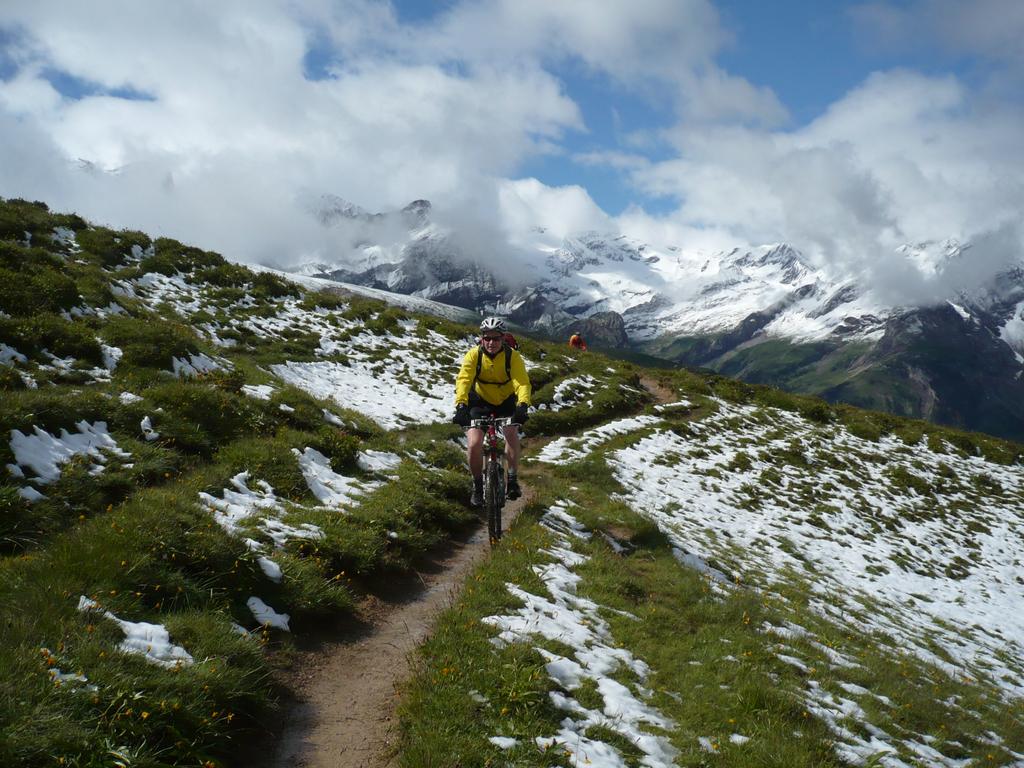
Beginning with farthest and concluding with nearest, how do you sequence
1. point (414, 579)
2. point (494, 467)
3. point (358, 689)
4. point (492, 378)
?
point (492, 378), point (494, 467), point (414, 579), point (358, 689)

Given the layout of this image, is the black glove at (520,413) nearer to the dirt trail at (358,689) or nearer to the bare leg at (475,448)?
the bare leg at (475,448)

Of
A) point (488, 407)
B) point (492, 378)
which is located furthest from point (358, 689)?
point (492, 378)

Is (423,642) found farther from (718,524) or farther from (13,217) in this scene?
(13,217)

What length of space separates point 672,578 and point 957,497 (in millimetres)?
24362

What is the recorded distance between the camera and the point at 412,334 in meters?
34.6

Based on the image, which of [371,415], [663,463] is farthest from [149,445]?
[663,463]

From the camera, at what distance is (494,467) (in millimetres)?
12117

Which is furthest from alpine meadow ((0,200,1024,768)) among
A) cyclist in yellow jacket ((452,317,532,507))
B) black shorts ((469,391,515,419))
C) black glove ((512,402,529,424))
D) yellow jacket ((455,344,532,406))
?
yellow jacket ((455,344,532,406))

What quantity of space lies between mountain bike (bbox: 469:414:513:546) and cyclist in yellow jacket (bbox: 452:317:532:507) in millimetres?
143

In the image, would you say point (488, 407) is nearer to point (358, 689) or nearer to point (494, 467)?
point (494, 467)

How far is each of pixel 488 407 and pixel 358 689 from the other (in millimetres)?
6844

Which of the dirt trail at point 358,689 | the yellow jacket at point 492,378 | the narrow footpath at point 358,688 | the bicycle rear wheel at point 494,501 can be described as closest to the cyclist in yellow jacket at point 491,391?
the yellow jacket at point 492,378

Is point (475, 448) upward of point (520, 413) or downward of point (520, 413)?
downward

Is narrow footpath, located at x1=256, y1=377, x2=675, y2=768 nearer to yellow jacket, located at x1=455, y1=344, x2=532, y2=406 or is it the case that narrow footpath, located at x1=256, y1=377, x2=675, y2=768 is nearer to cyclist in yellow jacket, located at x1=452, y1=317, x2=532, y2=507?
cyclist in yellow jacket, located at x1=452, y1=317, x2=532, y2=507
